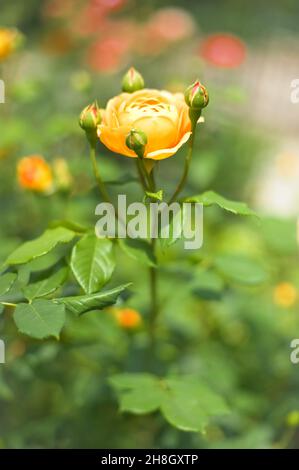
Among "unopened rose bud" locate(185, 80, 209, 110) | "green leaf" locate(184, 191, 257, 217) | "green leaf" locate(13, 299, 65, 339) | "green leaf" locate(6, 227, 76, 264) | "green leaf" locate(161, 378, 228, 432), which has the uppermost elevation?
"unopened rose bud" locate(185, 80, 209, 110)

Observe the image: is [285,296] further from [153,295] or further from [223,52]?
[223,52]

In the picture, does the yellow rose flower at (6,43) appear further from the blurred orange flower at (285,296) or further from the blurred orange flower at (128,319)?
the blurred orange flower at (285,296)

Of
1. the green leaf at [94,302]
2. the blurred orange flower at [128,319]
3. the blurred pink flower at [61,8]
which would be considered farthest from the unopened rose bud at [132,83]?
the blurred pink flower at [61,8]

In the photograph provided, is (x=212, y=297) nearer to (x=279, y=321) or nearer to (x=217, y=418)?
(x=217, y=418)

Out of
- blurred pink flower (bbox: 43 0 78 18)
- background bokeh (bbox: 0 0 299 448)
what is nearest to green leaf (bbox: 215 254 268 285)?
background bokeh (bbox: 0 0 299 448)

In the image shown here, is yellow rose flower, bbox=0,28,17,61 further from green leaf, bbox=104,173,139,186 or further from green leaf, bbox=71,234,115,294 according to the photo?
green leaf, bbox=71,234,115,294

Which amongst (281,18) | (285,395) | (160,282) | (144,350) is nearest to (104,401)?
(144,350)
